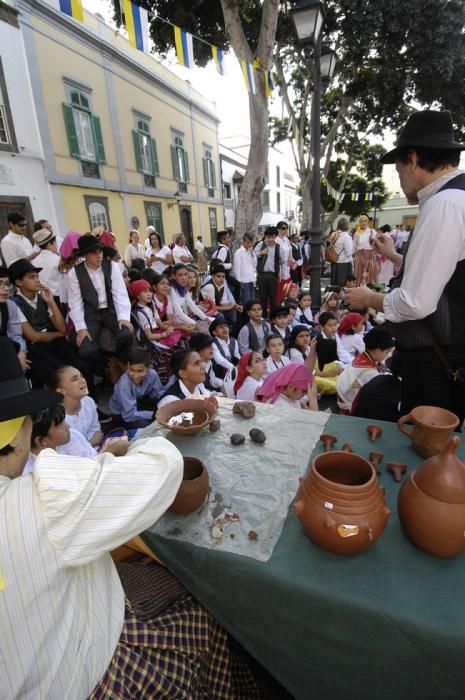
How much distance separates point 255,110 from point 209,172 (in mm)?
12487

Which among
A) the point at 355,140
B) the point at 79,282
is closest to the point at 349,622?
the point at 79,282

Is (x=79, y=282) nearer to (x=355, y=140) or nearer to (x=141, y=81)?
(x=141, y=81)

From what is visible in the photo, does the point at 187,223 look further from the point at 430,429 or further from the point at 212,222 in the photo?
the point at 430,429

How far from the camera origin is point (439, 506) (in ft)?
3.55

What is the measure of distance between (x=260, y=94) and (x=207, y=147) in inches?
494

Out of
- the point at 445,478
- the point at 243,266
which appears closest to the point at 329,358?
the point at 243,266

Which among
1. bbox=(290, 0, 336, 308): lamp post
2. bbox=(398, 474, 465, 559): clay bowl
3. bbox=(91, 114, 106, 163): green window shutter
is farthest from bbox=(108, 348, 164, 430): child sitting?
bbox=(91, 114, 106, 163): green window shutter

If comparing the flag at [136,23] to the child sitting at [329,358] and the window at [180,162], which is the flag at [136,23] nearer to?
the child sitting at [329,358]

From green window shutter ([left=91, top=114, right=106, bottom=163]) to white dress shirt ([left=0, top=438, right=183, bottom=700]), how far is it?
488 inches

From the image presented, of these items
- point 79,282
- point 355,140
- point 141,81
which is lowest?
point 79,282

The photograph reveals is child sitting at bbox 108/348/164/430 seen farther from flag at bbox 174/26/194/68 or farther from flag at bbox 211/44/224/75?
flag at bbox 211/44/224/75

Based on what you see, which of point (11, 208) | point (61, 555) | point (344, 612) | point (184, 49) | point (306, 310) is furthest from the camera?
point (11, 208)

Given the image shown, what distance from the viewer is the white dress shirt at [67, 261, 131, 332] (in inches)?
138

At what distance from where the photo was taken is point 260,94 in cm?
702
